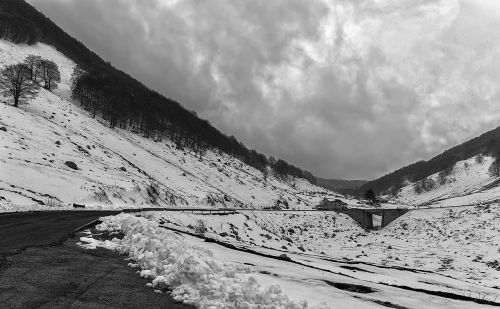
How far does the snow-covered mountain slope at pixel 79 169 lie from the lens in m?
36.1

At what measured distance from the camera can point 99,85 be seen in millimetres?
125688

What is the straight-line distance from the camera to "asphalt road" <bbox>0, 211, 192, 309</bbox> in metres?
6.82

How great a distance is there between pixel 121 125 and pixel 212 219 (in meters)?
85.9

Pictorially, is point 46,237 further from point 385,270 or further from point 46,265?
point 385,270

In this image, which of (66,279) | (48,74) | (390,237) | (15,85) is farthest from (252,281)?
(48,74)

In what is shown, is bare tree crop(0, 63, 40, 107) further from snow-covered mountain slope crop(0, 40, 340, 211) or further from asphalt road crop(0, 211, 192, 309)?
asphalt road crop(0, 211, 192, 309)

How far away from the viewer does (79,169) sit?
1848 inches

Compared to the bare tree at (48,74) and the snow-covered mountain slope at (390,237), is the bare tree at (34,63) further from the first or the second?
the snow-covered mountain slope at (390,237)

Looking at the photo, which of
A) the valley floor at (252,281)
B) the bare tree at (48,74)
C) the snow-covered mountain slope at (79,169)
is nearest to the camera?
the valley floor at (252,281)

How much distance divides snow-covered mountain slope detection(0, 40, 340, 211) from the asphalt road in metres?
17.5

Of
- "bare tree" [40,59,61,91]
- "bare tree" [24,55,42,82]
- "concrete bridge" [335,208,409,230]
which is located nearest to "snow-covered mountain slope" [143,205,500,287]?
"concrete bridge" [335,208,409,230]

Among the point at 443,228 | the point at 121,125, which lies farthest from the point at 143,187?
the point at 121,125

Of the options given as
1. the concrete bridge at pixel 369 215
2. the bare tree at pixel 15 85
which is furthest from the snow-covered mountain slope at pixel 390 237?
the bare tree at pixel 15 85

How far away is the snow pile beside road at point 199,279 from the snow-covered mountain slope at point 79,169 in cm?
2034
